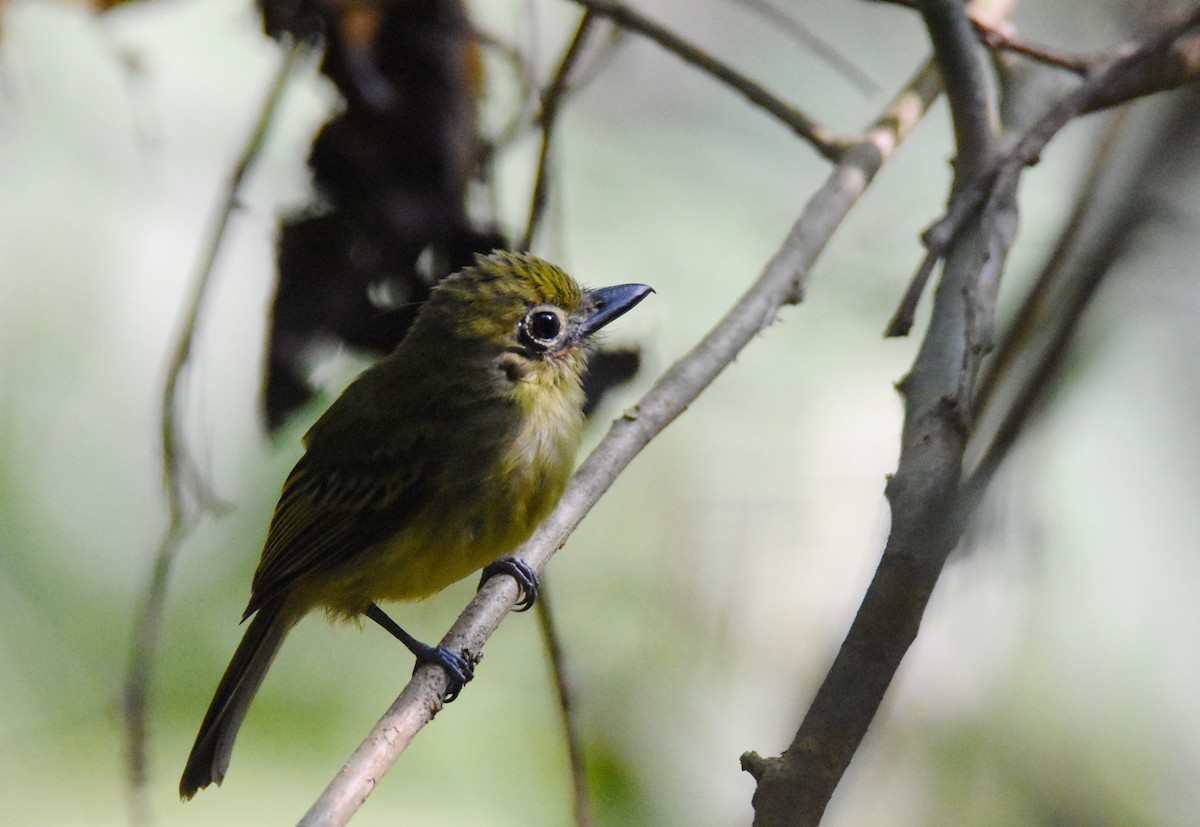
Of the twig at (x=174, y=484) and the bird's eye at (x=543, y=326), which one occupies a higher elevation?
the bird's eye at (x=543, y=326)

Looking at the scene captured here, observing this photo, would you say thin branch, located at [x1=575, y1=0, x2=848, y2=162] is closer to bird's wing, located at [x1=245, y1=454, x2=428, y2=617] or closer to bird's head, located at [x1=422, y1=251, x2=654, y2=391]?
bird's head, located at [x1=422, y1=251, x2=654, y2=391]

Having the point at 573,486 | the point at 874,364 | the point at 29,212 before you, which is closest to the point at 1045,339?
the point at 573,486

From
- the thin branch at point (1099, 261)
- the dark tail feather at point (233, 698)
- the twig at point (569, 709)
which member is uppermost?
the thin branch at point (1099, 261)

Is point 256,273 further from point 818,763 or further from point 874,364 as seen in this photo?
point 818,763

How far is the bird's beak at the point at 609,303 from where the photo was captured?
3.30 metres

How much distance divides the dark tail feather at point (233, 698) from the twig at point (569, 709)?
72cm

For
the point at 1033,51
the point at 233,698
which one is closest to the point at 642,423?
the point at 1033,51

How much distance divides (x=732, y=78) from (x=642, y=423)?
116cm

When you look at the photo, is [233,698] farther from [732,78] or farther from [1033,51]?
[1033,51]

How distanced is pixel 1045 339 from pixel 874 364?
219 centimetres

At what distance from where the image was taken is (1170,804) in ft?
8.94

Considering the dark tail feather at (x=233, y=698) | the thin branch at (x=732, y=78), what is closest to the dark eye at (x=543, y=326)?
the thin branch at (x=732, y=78)

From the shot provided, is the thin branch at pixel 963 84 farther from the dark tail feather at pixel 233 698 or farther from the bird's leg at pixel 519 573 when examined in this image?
the dark tail feather at pixel 233 698

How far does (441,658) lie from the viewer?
2164 mm
